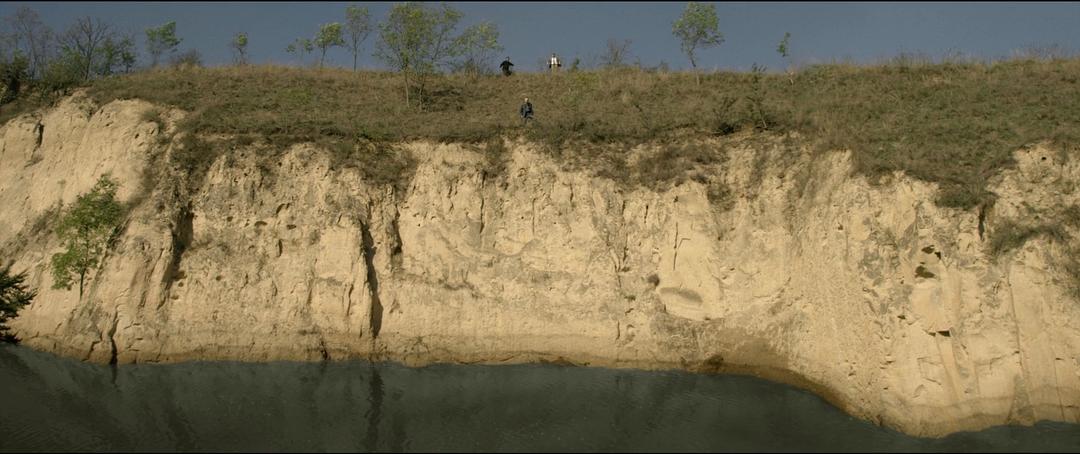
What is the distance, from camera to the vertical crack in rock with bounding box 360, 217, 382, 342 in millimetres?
19547

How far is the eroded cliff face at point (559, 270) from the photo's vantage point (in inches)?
619

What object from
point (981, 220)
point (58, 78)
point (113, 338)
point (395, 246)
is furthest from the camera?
point (58, 78)

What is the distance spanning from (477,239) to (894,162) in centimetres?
1108

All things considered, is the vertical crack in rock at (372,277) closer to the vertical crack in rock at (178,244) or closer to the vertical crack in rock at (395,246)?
the vertical crack in rock at (395,246)

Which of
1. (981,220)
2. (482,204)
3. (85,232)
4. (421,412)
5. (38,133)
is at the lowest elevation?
(421,412)

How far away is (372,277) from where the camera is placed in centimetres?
1991

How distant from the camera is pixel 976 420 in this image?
14.7m

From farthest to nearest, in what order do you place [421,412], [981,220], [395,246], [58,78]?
[58,78] < [395,246] < [981,220] < [421,412]

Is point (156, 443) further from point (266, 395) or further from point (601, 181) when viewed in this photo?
point (601, 181)

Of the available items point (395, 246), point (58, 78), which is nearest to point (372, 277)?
point (395, 246)

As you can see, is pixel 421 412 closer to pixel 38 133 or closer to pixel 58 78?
pixel 38 133

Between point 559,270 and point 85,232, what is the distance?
1392 cm

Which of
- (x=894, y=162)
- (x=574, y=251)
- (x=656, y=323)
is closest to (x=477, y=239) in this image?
(x=574, y=251)

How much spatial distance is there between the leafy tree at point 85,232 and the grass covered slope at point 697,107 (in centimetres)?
349
